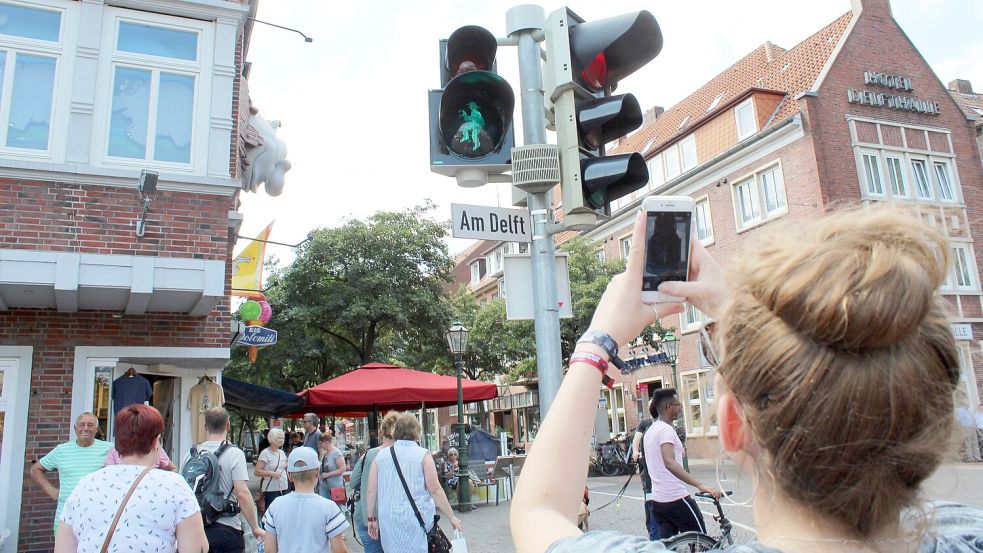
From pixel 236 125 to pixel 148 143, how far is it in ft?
3.71

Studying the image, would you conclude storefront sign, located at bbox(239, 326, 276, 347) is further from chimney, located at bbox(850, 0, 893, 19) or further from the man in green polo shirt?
chimney, located at bbox(850, 0, 893, 19)

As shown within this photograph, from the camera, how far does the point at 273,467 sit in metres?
9.76

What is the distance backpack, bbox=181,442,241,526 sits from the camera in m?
5.41

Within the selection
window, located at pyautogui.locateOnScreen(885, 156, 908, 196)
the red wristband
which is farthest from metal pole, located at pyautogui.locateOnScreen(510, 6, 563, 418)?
window, located at pyautogui.locateOnScreen(885, 156, 908, 196)

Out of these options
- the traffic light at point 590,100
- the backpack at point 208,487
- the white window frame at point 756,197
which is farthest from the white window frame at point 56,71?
the white window frame at point 756,197

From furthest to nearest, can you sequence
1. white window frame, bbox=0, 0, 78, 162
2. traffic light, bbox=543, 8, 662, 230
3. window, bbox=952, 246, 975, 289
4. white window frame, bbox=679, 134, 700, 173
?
white window frame, bbox=679, 134, 700, 173
window, bbox=952, 246, 975, 289
white window frame, bbox=0, 0, 78, 162
traffic light, bbox=543, 8, 662, 230

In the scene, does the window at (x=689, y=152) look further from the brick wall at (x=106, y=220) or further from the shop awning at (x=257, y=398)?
the brick wall at (x=106, y=220)

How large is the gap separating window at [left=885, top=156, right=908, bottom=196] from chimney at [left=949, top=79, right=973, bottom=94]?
431 inches

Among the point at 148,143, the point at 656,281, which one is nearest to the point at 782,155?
the point at 148,143

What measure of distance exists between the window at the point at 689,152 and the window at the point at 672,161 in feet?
1.51

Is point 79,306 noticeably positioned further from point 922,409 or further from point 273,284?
point 273,284

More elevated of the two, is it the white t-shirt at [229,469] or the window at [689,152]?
the window at [689,152]

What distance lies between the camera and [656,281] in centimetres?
127

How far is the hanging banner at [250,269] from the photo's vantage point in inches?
587
